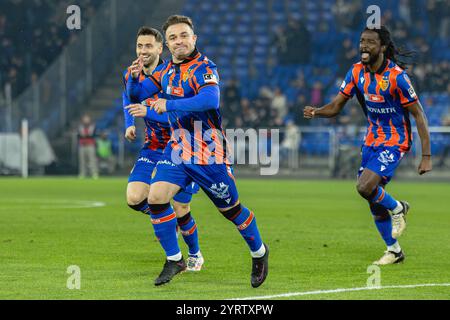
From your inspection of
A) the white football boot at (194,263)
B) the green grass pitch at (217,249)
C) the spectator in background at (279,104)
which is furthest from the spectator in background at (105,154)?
the white football boot at (194,263)

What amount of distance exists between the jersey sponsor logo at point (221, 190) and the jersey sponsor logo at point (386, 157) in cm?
272

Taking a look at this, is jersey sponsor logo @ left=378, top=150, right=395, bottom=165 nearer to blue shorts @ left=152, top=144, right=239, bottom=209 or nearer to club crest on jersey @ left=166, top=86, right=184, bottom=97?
blue shorts @ left=152, top=144, right=239, bottom=209

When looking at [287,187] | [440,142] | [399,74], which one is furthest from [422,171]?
[440,142]

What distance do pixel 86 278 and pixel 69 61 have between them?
2487 cm

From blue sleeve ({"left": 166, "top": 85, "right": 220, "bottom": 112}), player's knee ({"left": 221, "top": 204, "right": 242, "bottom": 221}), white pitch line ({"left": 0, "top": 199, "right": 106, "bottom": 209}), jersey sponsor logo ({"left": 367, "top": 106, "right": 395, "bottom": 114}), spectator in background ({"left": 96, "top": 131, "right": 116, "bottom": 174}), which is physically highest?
blue sleeve ({"left": 166, "top": 85, "right": 220, "bottom": 112})

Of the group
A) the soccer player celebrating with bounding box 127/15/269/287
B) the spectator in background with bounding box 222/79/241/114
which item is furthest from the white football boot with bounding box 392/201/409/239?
the spectator in background with bounding box 222/79/241/114

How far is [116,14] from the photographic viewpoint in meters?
36.3

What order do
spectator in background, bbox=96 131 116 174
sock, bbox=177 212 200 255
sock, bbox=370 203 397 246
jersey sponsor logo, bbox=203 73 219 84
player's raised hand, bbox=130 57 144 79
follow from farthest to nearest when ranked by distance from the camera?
spectator in background, bbox=96 131 116 174, sock, bbox=370 203 397 246, player's raised hand, bbox=130 57 144 79, sock, bbox=177 212 200 255, jersey sponsor logo, bbox=203 73 219 84

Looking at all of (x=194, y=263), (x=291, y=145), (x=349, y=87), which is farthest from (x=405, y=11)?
(x=194, y=263)

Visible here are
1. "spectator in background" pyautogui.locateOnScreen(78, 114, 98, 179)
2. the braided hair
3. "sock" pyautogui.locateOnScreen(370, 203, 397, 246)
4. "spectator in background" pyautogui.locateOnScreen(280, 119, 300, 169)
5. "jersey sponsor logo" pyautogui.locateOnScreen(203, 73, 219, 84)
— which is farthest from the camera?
"spectator in background" pyautogui.locateOnScreen(280, 119, 300, 169)

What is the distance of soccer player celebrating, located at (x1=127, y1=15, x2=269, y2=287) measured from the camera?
29.4 ft

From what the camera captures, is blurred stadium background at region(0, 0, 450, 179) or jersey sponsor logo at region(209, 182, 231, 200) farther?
blurred stadium background at region(0, 0, 450, 179)

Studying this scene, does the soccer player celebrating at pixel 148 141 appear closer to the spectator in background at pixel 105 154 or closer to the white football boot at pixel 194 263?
the white football boot at pixel 194 263
